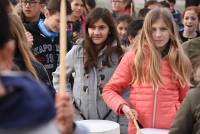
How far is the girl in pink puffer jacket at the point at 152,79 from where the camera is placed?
12.3 ft

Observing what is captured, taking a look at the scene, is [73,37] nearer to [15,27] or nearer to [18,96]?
[15,27]

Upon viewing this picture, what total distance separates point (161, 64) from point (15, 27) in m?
1.67

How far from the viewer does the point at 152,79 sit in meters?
3.76

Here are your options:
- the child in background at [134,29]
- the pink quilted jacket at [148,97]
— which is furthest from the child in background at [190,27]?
the pink quilted jacket at [148,97]

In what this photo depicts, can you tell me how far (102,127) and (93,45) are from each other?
0.84 m

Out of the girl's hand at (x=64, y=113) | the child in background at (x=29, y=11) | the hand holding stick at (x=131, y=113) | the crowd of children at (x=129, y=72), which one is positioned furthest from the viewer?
the child in background at (x=29, y=11)

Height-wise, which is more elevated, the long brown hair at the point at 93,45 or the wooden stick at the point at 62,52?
the wooden stick at the point at 62,52

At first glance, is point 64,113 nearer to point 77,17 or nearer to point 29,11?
point 29,11

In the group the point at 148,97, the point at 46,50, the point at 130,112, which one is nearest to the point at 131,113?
the point at 130,112

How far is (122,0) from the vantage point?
333 inches

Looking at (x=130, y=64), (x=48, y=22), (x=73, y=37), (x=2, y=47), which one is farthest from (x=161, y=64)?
(x=2, y=47)

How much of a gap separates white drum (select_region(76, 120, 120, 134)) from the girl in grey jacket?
19 cm

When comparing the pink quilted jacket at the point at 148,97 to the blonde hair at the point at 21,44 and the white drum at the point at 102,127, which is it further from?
the blonde hair at the point at 21,44

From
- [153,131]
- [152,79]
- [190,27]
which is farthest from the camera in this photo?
[190,27]
